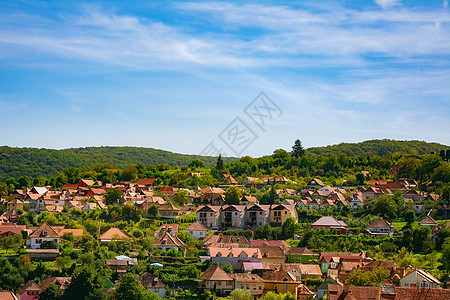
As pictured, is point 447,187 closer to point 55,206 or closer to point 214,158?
point 55,206

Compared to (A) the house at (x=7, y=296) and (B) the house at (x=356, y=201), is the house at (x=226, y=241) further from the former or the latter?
(B) the house at (x=356, y=201)

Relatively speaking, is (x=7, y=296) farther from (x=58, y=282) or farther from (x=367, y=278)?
(x=367, y=278)

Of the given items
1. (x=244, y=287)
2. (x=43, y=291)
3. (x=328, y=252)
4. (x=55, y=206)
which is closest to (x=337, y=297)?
(x=244, y=287)

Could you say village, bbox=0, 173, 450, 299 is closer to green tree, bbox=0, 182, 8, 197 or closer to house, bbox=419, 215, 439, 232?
house, bbox=419, 215, 439, 232

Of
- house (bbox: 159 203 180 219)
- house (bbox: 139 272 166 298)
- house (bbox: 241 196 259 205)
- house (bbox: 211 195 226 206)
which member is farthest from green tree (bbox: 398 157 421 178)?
house (bbox: 139 272 166 298)

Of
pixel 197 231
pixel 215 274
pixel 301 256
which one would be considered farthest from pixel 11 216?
pixel 301 256

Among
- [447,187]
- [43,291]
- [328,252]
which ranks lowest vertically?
[43,291]
